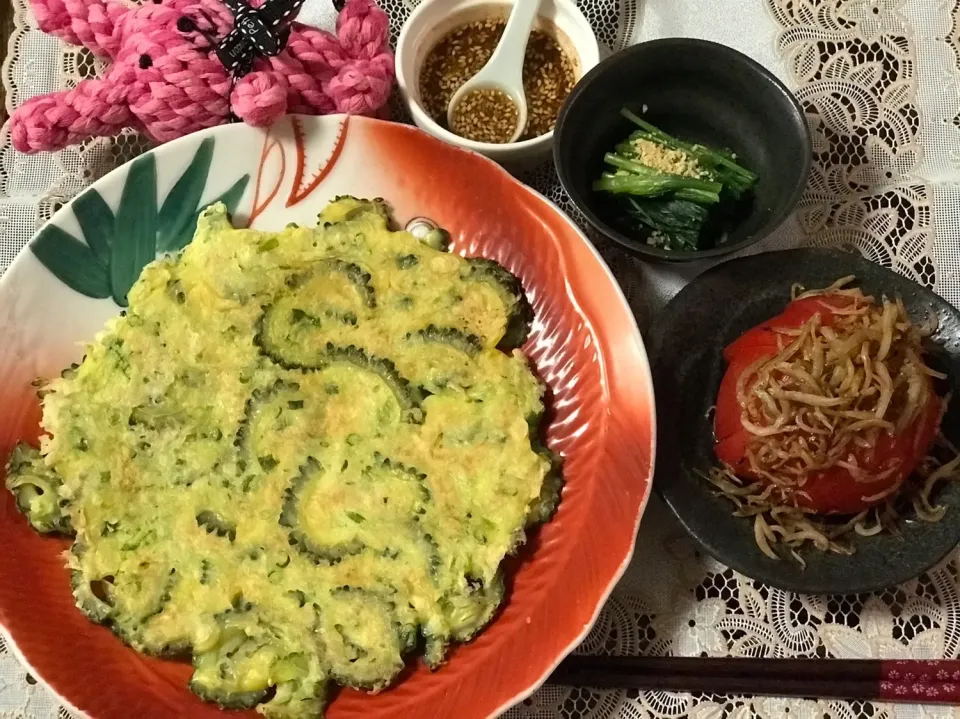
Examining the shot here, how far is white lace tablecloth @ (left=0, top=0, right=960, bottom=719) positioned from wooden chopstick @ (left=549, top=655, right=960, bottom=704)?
0.05 metres

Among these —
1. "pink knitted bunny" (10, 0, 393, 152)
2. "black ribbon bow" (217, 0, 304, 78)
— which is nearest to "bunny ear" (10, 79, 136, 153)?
"pink knitted bunny" (10, 0, 393, 152)

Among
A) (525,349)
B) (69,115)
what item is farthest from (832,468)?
(69,115)

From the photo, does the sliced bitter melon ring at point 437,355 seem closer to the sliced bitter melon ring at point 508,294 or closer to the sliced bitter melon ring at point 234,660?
the sliced bitter melon ring at point 508,294

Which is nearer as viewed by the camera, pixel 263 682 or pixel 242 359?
pixel 263 682

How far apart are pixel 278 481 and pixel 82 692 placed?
524 mm

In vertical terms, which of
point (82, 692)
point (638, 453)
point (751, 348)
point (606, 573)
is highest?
point (751, 348)

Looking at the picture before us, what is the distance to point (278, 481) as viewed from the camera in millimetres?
1561

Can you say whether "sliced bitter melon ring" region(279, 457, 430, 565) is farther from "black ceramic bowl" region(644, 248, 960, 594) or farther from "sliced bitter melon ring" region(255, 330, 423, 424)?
"black ceramic bowl" region(644, 248, 960, 594)

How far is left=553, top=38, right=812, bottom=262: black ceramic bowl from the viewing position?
5.54ft

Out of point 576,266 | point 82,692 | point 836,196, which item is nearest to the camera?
point 82,692

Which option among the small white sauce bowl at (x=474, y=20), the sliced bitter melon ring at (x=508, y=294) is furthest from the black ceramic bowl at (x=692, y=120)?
the sliced bitter melon ring at (x=508, y=294)

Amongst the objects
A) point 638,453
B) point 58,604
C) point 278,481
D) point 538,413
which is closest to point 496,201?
point 538,413

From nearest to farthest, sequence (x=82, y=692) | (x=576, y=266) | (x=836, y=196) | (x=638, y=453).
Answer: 1. (x=82, y=692)
2. (x=638, y=453)
3. (x=576, y=266)
4. (x=836, y=196)

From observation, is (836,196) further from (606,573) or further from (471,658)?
(471,658)
